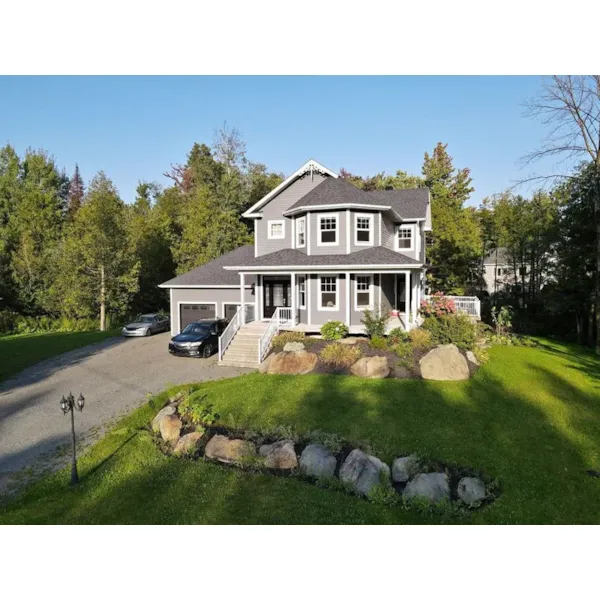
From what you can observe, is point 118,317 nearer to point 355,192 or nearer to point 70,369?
point 70,369

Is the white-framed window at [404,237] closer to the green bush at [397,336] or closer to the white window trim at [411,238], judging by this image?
the white window trim at [411,238]

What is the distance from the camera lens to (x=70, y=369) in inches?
648

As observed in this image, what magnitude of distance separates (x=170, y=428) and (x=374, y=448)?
5.11 metres

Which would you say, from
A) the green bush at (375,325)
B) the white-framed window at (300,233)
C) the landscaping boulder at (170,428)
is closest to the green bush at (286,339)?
the green bush at (375,325)

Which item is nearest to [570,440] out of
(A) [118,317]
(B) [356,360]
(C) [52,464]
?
(B) [356,360]

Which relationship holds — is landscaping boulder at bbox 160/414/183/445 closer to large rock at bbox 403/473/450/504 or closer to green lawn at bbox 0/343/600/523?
green lawn at bbox 0/343/600/523

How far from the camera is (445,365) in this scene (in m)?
13.1

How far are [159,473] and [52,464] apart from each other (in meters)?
2.65

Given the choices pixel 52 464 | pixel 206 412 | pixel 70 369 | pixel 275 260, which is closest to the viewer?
pixel 52 464

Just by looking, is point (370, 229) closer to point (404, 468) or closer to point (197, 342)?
point (197, 342)

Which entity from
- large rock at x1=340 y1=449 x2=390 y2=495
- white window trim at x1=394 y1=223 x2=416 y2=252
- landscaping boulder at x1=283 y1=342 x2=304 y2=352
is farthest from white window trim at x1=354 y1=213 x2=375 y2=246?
large rock at x1=340 y1=449 x2=390 y2=495

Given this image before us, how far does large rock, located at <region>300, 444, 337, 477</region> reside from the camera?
826 cm

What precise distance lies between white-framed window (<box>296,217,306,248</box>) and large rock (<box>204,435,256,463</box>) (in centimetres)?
1167

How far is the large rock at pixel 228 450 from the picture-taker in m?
8.94
